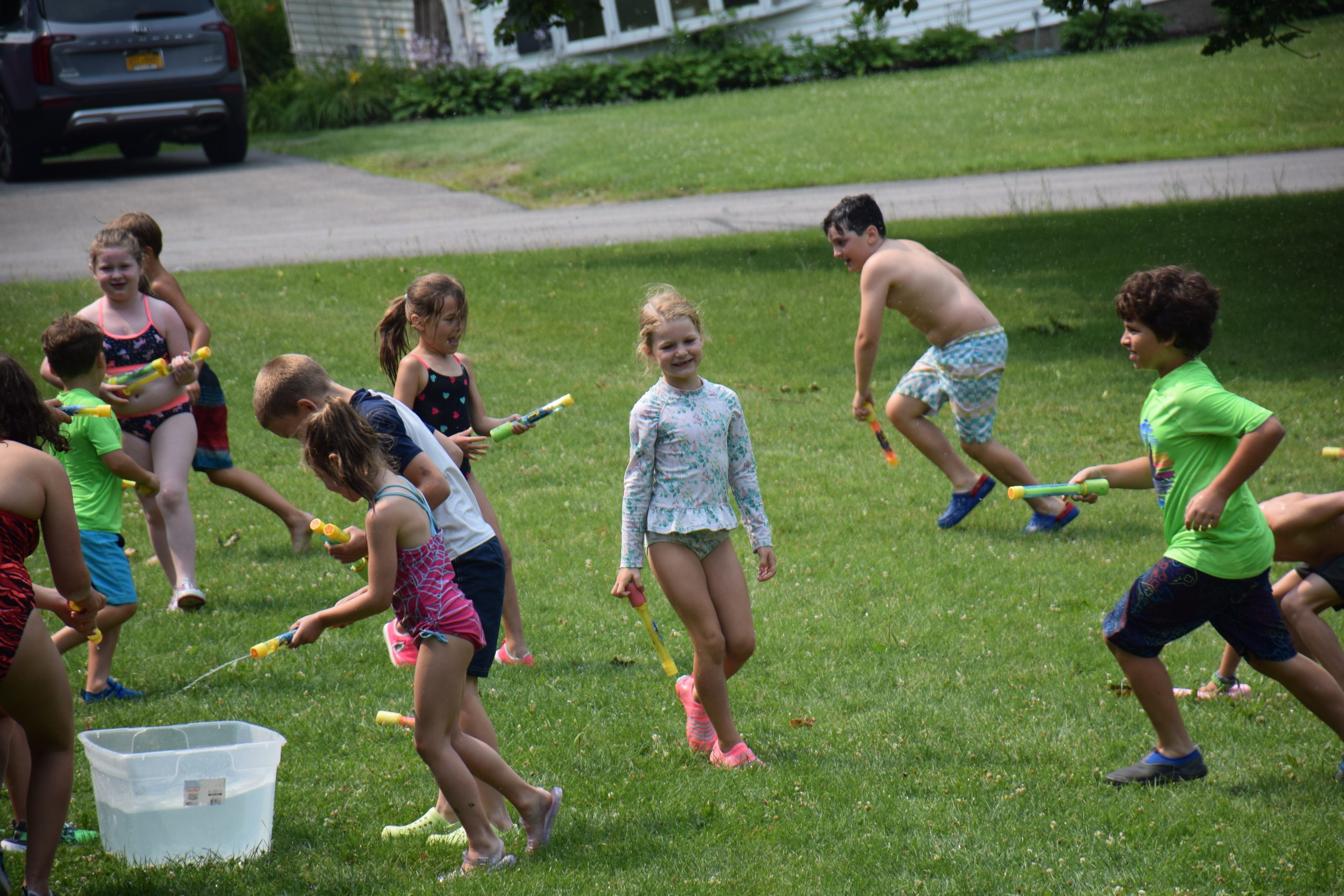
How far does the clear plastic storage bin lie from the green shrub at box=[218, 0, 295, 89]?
31118mm

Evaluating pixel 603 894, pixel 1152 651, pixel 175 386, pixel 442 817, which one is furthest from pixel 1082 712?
pixel 175 386

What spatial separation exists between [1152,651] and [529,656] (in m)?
2.96

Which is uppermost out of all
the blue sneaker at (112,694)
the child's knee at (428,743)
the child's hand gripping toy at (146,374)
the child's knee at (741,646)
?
the child's hand gripping toy at (146,374)

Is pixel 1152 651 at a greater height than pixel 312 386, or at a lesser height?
lesser

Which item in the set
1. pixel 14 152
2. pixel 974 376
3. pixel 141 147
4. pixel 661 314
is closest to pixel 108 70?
pixel 14 152

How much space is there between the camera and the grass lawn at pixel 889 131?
66.4 feet

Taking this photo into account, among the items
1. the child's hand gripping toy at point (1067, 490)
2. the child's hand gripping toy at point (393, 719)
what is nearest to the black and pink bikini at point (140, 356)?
the child's hand gripping toy at point (393, 719)

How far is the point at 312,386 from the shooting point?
13.1 feet

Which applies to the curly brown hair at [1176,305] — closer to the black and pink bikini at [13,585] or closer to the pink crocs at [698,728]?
the pink crocs at [698,728]

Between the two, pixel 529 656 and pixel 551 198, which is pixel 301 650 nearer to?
pixel 529 656

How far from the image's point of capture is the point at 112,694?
5582 mm

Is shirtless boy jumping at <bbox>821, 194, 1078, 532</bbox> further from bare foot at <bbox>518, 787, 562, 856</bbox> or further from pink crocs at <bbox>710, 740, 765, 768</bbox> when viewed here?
bare foot at <bbox>518, 787, 562, 856</bbox>

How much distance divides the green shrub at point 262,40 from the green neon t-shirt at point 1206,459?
31.6 m

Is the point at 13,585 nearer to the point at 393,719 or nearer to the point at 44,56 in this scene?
the point at 393,719
